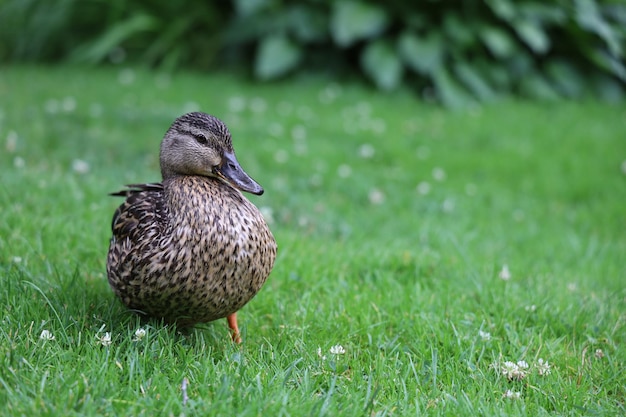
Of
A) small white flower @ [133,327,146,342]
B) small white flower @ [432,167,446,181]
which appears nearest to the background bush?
small white flower @ [432,167,446,181]

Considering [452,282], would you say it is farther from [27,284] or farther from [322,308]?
[27,284]

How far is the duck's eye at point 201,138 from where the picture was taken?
2814 millimetres

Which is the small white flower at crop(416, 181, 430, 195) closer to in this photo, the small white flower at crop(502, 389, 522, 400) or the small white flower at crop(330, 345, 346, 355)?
the small white flower at crop(330, 345, 346, 355)

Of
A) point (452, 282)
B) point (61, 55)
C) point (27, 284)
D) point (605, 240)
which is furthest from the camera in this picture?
point (61, 55)

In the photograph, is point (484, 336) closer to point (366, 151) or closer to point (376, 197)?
point (376, 197)

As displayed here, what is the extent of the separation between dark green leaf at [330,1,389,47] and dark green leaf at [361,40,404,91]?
200mm

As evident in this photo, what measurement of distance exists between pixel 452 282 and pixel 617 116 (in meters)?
5.30

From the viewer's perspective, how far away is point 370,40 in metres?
8.55

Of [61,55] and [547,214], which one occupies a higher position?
[61,55]

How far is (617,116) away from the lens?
7855 mm

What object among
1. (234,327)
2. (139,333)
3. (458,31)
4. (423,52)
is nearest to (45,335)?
(139,333)

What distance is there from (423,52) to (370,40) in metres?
0.76

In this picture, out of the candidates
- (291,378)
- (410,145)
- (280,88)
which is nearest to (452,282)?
(291,378)

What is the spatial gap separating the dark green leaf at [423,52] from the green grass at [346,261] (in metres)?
0.65
